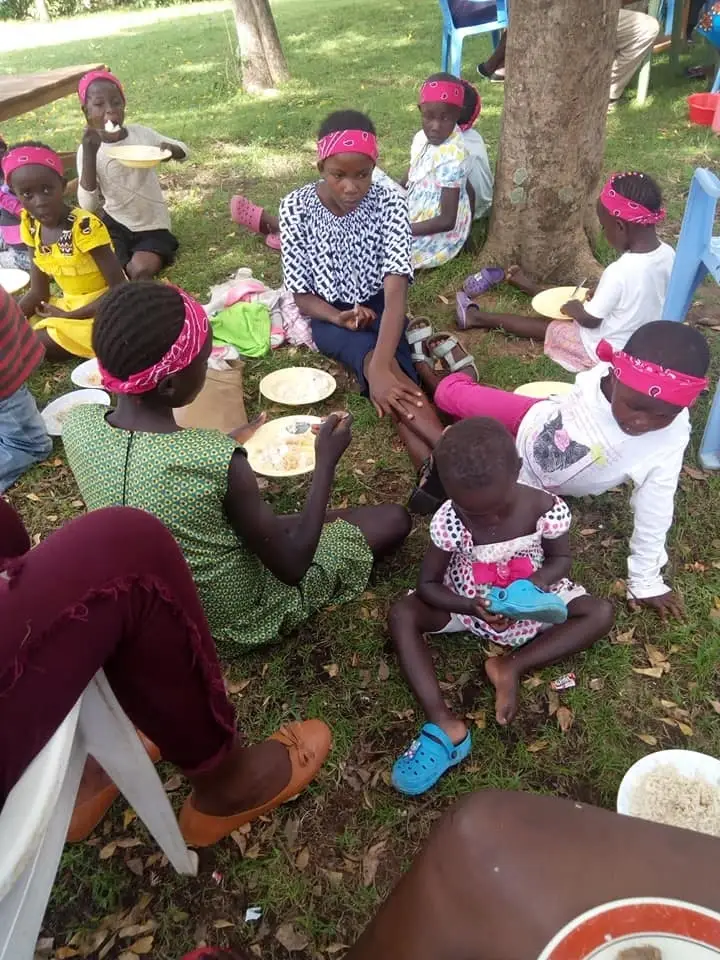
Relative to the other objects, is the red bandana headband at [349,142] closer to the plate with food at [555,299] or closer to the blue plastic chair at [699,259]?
the plate with food at [555,299]

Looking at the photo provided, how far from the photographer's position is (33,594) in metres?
1.01

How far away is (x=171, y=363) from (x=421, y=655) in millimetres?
1227

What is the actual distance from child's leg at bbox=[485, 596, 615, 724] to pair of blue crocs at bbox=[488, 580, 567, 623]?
213 mm

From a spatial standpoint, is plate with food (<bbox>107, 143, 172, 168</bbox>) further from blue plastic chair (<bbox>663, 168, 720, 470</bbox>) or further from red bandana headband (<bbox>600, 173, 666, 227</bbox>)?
blue plastic chair (<bbox>663, 168, 720, 470</bbox>)

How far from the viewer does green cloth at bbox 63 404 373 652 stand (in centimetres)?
176

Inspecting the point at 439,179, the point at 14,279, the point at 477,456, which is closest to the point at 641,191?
the point at 439,179

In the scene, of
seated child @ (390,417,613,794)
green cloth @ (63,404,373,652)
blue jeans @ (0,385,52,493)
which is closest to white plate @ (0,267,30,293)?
blue jeans @ (0,385,52,493)

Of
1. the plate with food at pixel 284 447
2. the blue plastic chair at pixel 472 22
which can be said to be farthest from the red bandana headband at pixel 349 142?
the blue plastic chair at pixel 472 22

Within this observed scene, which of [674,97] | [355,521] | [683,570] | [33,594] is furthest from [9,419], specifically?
[674,97]

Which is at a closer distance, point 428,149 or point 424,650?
point 424,650

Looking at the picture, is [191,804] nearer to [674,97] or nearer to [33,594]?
[33,594]

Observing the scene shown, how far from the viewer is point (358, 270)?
358 centimetres

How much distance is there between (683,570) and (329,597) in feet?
4.51

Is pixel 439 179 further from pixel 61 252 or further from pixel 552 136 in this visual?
pixel 61 252
